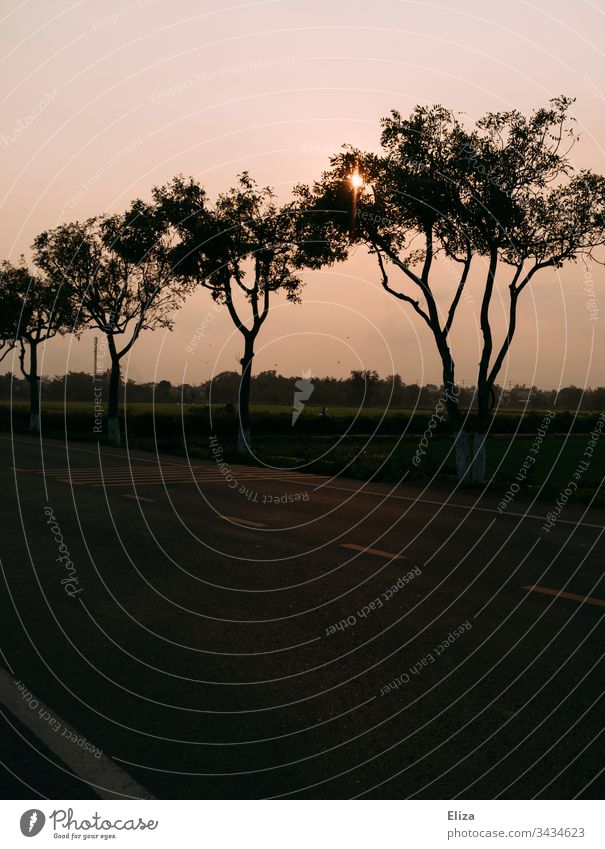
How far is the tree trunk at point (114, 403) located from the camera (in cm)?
4431

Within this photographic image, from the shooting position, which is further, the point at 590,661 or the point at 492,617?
the point at 492,617

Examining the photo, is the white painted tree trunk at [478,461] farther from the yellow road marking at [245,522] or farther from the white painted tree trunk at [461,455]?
the yellow road marking at [245,522]

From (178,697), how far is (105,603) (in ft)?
10.1

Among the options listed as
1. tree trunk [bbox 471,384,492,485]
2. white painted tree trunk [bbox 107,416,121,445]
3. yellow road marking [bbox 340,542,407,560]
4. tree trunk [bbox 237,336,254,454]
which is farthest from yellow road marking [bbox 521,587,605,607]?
white painted tree trunk [bbox 107,416,121,445]

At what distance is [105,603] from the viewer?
8.77 m

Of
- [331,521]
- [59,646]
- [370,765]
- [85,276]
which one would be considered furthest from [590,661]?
[85,276]

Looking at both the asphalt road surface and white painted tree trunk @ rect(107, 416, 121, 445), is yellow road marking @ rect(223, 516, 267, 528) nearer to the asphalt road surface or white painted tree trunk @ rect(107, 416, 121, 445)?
the asphalt road surface

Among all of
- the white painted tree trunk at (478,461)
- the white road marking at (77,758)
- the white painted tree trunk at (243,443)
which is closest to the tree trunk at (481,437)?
the white painted tree trunk at (478,461)

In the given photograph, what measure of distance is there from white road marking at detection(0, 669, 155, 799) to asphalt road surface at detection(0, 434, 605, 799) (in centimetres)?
2

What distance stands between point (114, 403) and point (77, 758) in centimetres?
4275

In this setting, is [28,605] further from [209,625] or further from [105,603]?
[209,625]

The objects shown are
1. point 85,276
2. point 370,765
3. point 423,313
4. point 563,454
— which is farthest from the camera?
point 563,454

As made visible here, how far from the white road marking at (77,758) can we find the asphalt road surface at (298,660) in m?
0.02

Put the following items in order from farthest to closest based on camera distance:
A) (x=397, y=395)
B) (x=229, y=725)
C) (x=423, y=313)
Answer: (x=397, y=395) < (x=423, y=313) < (x=229, y=725)
